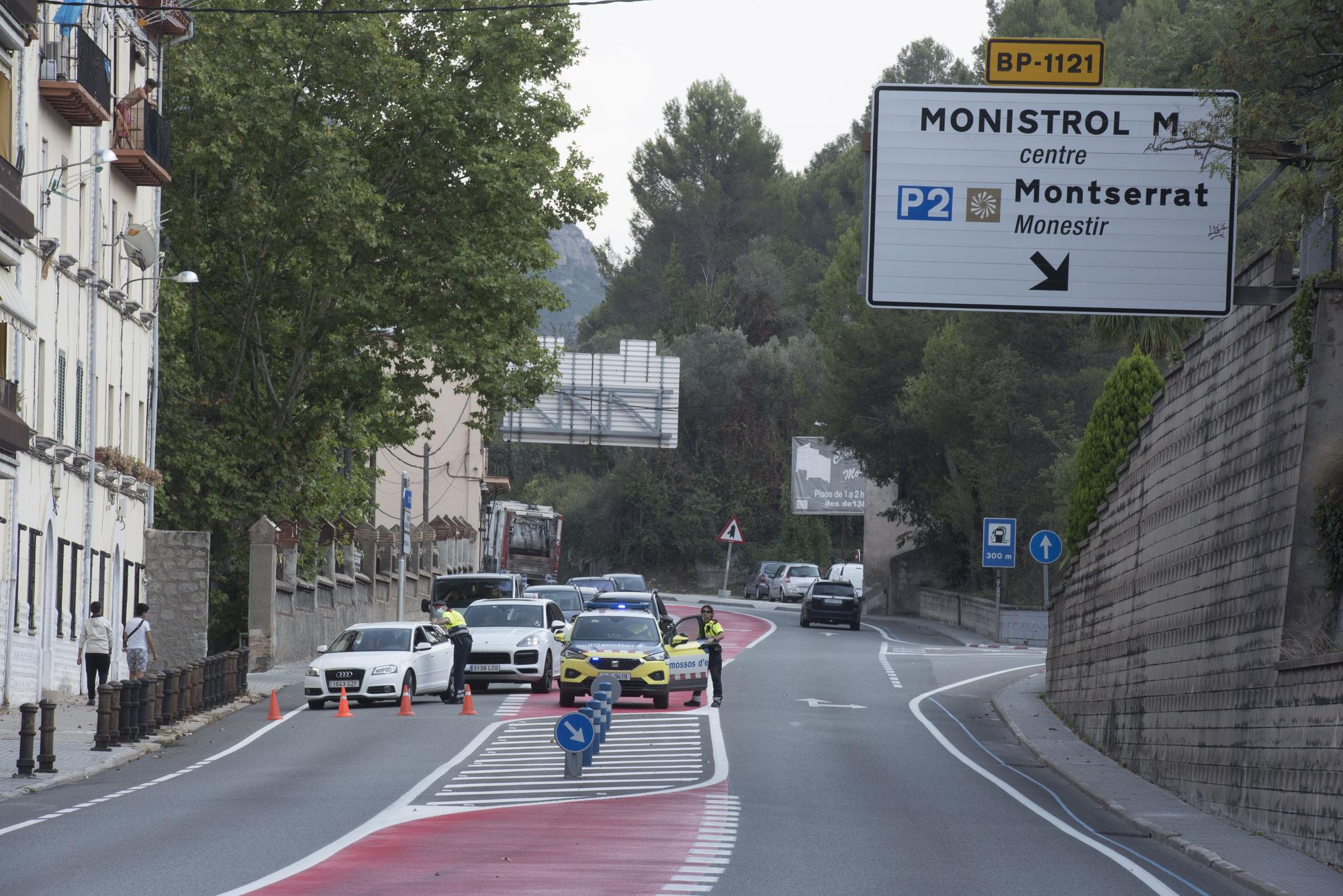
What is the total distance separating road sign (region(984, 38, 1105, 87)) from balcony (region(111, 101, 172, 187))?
909 inches

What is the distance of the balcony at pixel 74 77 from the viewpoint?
31953 millimetres

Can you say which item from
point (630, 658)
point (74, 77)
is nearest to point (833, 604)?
point (630, 658)

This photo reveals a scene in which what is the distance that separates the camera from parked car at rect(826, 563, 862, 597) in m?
73.3

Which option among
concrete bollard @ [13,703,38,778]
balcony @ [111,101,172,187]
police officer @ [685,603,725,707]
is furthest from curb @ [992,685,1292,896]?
balcony @ [111,101,172,187]

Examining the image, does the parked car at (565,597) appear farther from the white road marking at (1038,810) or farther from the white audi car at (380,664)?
the white audi car at (380,664)

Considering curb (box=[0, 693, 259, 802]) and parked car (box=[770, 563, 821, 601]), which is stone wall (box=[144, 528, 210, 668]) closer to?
curb (box=[0, 693, 259, 802])

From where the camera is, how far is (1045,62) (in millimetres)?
17609

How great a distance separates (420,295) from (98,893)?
33.7m

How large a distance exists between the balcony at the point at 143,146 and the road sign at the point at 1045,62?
23.1 meters

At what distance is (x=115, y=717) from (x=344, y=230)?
2125cm

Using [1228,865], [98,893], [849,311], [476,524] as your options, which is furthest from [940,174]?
[476,524]

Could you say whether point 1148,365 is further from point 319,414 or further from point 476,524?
point 476,524

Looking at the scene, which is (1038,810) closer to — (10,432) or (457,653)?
(457,653)

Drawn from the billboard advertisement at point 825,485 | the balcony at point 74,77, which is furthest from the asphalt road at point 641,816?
the billboard advertisement at point 825,485
